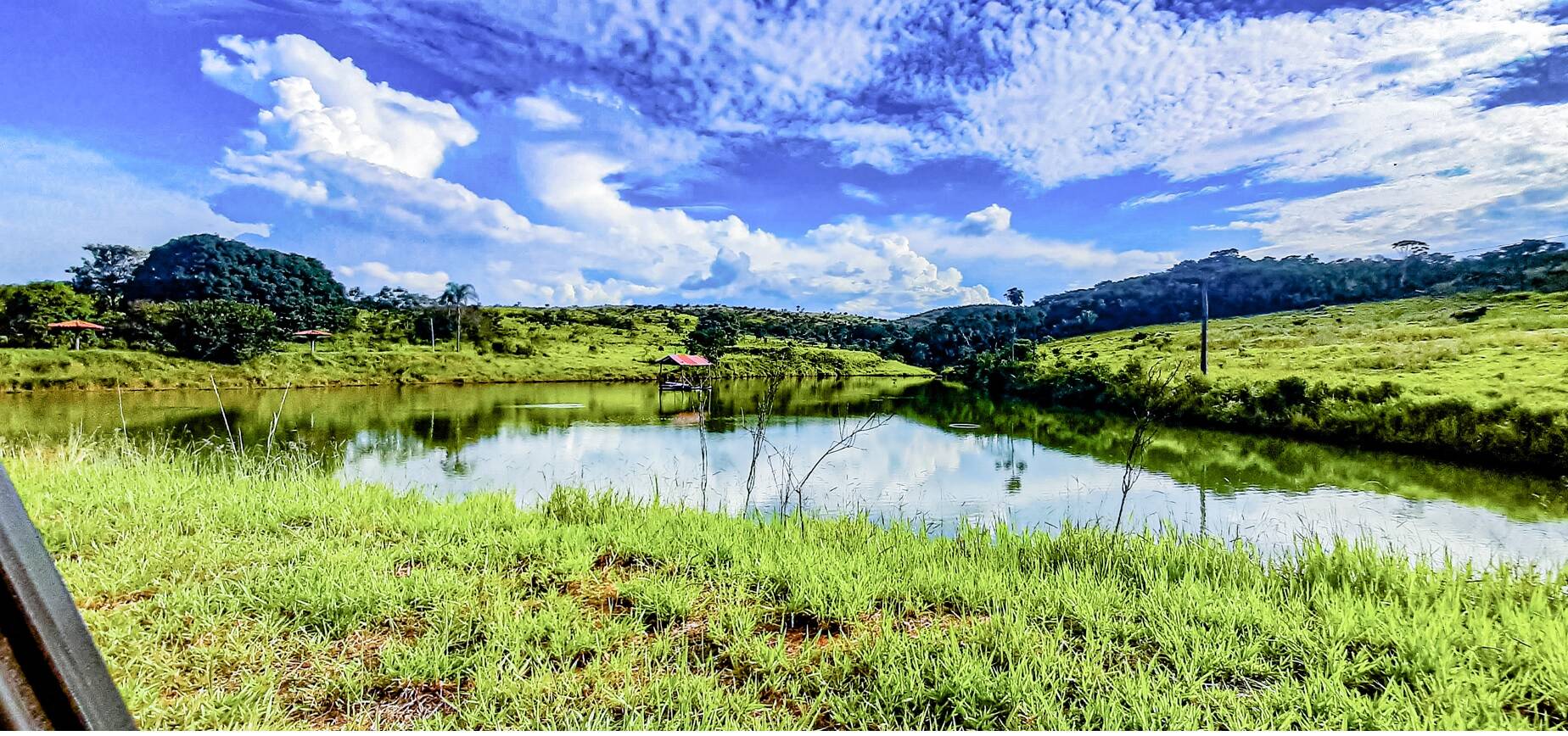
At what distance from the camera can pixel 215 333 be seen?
35.3 meters

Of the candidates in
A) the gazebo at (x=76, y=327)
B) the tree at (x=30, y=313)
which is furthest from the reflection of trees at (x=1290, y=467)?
the tree at (x=30, y=313)

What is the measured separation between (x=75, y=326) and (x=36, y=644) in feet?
157

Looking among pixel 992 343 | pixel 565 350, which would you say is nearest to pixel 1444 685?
pixel 565 350

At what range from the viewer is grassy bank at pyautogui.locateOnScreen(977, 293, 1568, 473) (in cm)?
1461

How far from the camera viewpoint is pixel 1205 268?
4938cm

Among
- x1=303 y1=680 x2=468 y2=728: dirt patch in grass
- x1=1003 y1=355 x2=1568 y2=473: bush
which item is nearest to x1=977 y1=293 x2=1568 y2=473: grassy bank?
x1=1003 y1=355 x2=1568 y2=473: bush

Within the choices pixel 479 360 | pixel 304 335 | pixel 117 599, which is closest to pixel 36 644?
pixel 117 599

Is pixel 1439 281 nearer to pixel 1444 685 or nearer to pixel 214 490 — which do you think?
pixel 1444 685

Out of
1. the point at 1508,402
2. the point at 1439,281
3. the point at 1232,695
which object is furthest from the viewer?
the point at 1439,281

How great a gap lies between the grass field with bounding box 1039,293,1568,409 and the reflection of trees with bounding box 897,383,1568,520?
9.32 feet

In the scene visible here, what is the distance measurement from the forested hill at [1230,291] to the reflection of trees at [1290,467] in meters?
27.2

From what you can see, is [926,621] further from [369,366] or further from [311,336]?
[311,336]

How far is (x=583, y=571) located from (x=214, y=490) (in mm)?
3435

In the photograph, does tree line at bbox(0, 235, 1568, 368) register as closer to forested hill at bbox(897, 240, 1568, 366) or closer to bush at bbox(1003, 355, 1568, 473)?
forested hill at bbox(897, 240, 1568, 366)
